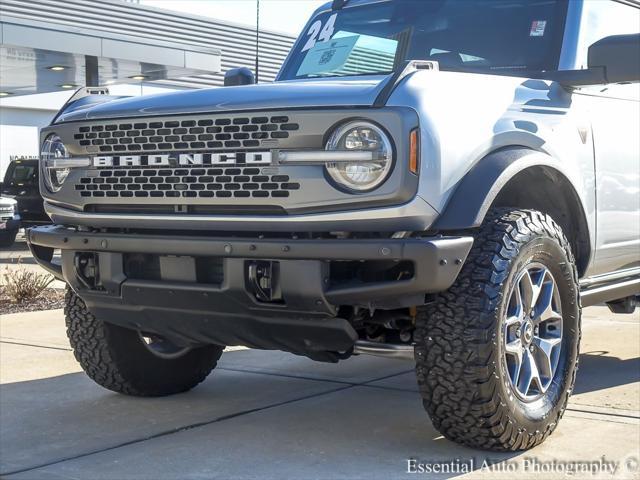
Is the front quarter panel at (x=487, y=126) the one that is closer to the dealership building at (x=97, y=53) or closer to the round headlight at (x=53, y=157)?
the round headlight at (x=53, y=157)

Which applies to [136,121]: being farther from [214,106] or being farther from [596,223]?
[596,223]

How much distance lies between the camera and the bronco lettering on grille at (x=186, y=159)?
3.79m

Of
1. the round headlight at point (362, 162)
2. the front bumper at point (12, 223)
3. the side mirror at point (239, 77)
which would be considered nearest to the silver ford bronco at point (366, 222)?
the round headlight at point (362, 162)

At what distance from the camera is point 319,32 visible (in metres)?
5.93

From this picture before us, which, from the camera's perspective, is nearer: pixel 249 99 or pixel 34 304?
pixel 249 99

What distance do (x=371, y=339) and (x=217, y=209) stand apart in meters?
0.82

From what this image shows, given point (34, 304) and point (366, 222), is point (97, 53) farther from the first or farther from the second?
point (366, 222)

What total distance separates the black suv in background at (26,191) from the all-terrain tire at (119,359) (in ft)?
37.1

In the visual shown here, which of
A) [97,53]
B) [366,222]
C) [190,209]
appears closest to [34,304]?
[190,209]

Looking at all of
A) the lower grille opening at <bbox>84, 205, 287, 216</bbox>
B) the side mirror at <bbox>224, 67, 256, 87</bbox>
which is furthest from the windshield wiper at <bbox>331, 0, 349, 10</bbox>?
the lower grille opening at <bbox>84, 205, 287, 216</bbox>

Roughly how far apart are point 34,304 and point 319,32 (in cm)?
443

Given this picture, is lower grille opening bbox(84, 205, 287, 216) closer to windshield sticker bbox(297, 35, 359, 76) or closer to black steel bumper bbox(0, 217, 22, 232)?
windshield sticker bbox(297, 35, 359, 76)

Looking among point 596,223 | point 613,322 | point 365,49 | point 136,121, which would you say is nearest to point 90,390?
point 136,121

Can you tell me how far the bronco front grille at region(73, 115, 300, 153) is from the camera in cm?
377
